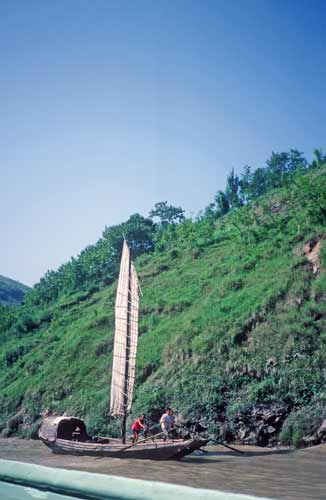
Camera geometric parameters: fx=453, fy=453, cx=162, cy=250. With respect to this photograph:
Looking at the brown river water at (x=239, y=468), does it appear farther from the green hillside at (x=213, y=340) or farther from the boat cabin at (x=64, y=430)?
the green hillside at (x=213, y=340)

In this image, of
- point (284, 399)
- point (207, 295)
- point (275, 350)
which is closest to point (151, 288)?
point (207, 295)

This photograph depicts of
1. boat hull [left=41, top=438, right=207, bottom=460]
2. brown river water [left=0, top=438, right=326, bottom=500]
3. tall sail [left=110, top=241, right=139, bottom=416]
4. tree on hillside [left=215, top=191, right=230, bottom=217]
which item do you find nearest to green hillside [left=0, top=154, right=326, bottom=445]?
brown river water [left=0, top=438, right=326, bottom=500]

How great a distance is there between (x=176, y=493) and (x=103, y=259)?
51.2 meters

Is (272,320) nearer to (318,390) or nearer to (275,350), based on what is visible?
(275,350)

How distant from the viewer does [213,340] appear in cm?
2225

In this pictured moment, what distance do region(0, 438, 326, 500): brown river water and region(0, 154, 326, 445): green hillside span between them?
1991 mm

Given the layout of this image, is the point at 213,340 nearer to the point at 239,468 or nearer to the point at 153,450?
the point at 153,450

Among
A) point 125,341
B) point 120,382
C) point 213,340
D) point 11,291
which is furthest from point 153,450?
point 11,291

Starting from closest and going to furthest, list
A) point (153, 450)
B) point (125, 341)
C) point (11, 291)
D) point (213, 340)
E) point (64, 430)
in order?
point (153, 450), point (125, 341), point (64, 430), point (213, 340), point (11, 291)

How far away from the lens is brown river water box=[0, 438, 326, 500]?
813 cm

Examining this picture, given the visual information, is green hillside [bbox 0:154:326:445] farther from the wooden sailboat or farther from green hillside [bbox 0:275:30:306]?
green hillside [bbox 0:275:30:306]

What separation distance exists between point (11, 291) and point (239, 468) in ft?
414

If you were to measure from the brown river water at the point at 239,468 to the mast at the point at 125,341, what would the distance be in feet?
7.77

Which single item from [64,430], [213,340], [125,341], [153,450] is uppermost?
[213,340]
